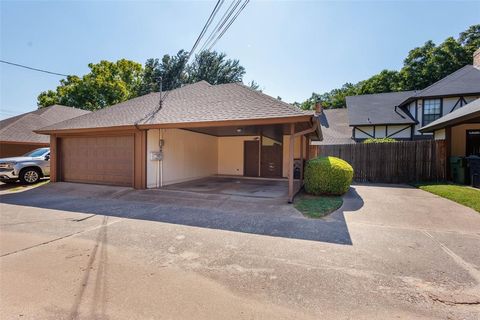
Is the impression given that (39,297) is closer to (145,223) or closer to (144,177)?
(145,223)

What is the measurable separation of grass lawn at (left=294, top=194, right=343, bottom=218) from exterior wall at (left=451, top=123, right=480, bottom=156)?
8845 mm

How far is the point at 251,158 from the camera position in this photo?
1330cm

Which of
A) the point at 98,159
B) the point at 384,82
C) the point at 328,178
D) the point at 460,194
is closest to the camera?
the point at 460,194

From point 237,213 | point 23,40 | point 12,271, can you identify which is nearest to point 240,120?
point 237,213

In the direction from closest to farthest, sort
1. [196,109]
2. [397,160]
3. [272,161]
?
1. [196,109]
2. [397,160]
3. [272,161]

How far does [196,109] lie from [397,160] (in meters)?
9.72

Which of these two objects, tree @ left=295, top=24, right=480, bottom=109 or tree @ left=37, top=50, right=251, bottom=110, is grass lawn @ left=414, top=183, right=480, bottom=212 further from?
tree @ left=295, top=24, right=480, bottom=109

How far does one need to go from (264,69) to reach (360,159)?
6874 mm

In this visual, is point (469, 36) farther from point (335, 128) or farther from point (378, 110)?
point (335, 128)

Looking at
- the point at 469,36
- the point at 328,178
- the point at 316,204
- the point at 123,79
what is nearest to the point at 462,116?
the point at 328,178

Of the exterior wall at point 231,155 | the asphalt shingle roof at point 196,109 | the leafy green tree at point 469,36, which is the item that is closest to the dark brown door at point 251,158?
the exterior wall at point 231,155

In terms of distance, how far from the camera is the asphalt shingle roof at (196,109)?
7.11 metres

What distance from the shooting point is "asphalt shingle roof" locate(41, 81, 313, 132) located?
711 cm

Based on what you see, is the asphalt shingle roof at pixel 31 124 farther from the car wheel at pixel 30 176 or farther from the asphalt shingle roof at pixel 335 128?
the asphalt shingle roof at pixel 335 128
